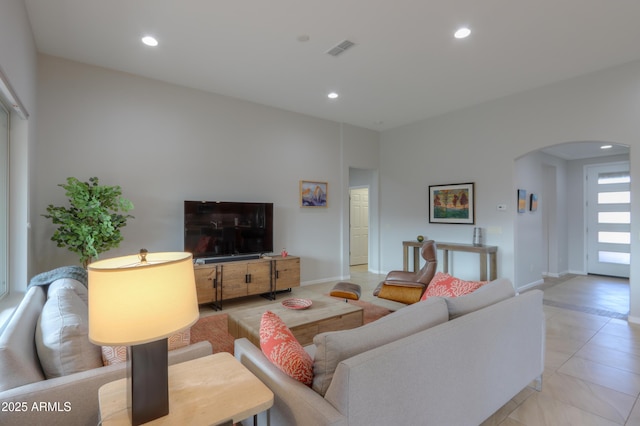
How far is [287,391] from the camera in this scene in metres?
1.32

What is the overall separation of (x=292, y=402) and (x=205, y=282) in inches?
129

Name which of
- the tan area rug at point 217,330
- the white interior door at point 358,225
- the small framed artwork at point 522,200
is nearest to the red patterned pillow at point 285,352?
the tan area rug at point 217,330

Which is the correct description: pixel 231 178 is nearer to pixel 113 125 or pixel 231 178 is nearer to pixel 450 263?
pixel 113 125

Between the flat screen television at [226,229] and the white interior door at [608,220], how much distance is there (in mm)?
6856

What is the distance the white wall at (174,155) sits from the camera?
3709 mm

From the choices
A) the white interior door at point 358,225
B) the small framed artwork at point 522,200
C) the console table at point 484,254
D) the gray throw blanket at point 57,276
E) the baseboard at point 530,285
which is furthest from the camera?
the white interior door at point 358,225

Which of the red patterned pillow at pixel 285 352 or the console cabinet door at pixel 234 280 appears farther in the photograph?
the console cabinet door at pixel 234 280

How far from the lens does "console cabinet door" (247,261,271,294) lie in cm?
463

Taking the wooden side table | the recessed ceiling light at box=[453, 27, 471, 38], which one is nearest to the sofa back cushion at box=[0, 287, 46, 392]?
the wooden side table

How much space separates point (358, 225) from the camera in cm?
847

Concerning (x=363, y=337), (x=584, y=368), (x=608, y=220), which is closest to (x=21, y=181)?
(x=363, y=337)

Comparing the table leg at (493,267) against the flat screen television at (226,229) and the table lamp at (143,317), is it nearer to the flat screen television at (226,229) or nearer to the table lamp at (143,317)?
the flat screen television at (226,229)

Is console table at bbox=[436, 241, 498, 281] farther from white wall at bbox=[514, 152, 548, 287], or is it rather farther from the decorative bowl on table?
the decorative bowl on table

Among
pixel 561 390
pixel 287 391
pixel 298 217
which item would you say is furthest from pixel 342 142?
pixel 287 391
